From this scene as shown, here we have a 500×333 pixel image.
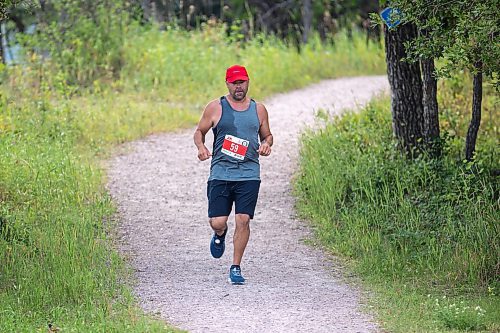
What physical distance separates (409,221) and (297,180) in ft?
8.95

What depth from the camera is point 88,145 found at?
1421cm

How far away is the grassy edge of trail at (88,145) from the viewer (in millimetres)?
7863

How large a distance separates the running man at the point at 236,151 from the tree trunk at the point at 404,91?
3.33 meters

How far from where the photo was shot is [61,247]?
869 cm

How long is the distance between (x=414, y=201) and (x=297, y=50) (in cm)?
1220

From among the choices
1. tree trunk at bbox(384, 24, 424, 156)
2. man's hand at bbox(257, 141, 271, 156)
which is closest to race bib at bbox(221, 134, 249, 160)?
man's hand at bbox(257, 141, 271, 156)

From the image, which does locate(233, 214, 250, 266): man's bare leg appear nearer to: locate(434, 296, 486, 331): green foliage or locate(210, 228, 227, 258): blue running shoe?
locate(210, 228, 227, 258): blue running shoe

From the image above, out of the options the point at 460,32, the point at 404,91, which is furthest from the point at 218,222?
the point at 404,91

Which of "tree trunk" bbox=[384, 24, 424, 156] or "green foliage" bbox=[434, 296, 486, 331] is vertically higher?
"tree trunk" bbox=[384, 24, 424, 156]

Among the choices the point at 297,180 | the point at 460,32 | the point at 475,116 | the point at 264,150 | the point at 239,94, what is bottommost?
the point at 297,180

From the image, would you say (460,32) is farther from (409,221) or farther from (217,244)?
(217,244)

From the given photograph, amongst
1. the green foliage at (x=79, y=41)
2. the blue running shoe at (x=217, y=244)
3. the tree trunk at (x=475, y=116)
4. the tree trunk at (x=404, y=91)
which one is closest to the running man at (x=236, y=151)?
the blue running shoe at (x=217, y=244)

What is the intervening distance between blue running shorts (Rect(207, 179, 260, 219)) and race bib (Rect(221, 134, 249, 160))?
0.23 metres

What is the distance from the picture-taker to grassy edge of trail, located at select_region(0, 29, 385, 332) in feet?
25.8
